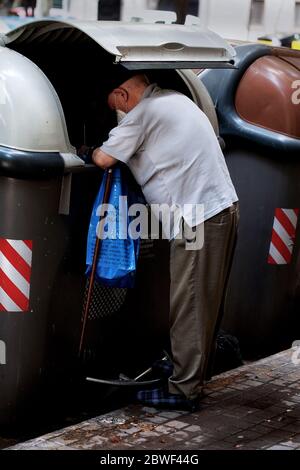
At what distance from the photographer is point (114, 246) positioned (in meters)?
3.84

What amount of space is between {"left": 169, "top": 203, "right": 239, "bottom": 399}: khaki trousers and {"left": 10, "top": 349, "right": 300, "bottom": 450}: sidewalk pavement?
0.19 meters

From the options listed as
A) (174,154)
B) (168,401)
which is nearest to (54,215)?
(174,154)

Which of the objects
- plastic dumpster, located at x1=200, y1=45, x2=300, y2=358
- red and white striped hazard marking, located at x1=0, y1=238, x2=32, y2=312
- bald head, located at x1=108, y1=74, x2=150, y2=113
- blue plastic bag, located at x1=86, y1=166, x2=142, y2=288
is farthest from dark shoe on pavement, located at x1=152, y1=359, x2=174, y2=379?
bald head, located at x1=108, y1=74, x2=150, y2=113

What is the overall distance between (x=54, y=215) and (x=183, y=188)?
24.9 inches

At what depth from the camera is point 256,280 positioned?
17.0ft

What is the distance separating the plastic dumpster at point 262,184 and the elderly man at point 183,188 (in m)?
1.10

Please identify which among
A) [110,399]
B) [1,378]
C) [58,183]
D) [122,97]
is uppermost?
[122,97]

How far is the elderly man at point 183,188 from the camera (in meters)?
3.82

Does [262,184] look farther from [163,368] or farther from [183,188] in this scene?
[163,368]

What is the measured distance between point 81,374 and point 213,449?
87 centimetres

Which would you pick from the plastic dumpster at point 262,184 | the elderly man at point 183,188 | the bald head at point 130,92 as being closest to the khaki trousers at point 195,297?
the elderly man at point 183,188
